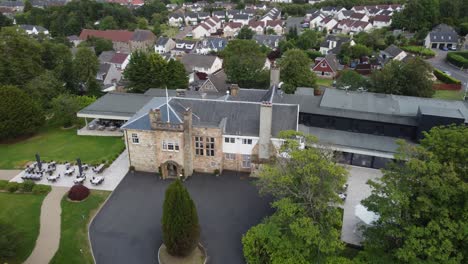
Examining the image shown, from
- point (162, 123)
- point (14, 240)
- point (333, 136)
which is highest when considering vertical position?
point (162, 123)

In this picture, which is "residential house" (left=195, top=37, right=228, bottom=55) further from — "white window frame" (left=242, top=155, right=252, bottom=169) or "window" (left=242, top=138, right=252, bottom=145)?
"window" (left=242, top=138, right=252, bottom=145)

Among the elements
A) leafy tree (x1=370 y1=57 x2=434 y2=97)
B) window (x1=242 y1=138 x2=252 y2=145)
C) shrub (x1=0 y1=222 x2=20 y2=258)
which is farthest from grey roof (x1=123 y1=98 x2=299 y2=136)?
leafy tree (x1=370 y1=57 x2=434 y2=97)

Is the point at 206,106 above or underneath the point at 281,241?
above

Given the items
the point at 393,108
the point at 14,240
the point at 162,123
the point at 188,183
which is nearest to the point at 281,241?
the point at 188,183

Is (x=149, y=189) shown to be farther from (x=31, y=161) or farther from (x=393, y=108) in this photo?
(x=393, y=108)

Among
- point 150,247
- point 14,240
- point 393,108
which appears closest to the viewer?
point 14,240

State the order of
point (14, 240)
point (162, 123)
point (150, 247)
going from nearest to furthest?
point (14, 240) < point (150, 247) < point (162, 123)

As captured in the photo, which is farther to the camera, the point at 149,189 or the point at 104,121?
the point at 104,121
